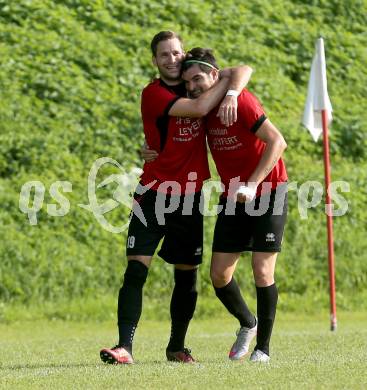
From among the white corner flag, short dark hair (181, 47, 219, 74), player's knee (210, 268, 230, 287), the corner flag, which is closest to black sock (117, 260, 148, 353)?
player's knee (210, 268, 230, 287)

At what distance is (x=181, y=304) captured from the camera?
8.87 meters

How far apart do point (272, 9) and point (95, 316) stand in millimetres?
9067

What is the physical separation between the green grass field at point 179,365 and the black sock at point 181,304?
0.21 metres

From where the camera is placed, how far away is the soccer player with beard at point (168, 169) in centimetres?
827

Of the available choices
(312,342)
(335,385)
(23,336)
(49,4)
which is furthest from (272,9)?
(335,385)

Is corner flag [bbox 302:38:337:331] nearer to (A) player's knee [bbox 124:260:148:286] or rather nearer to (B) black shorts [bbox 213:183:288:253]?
(B) black shorts [bbox 213:183:288:253]

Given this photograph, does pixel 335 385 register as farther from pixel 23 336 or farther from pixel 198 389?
pixel 23 336

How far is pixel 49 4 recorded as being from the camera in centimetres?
1939

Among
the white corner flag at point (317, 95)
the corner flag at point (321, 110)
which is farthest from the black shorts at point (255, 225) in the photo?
the white corner flag at point (317, 95)

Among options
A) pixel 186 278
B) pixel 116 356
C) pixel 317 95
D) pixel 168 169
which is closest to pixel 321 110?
pixel 317 95

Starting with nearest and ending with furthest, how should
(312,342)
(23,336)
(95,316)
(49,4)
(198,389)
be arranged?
1. (198,389)
2. (312,342)
3. (23,336)
4. (95,316)
5. (49,4)

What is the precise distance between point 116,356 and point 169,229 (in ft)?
3.51

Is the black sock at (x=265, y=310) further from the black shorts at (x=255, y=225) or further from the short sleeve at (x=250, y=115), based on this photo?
the short sleeve at (x=250, y=115)

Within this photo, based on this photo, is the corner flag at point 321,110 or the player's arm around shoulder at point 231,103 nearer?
the player's arm around shoulder at point 231,103
